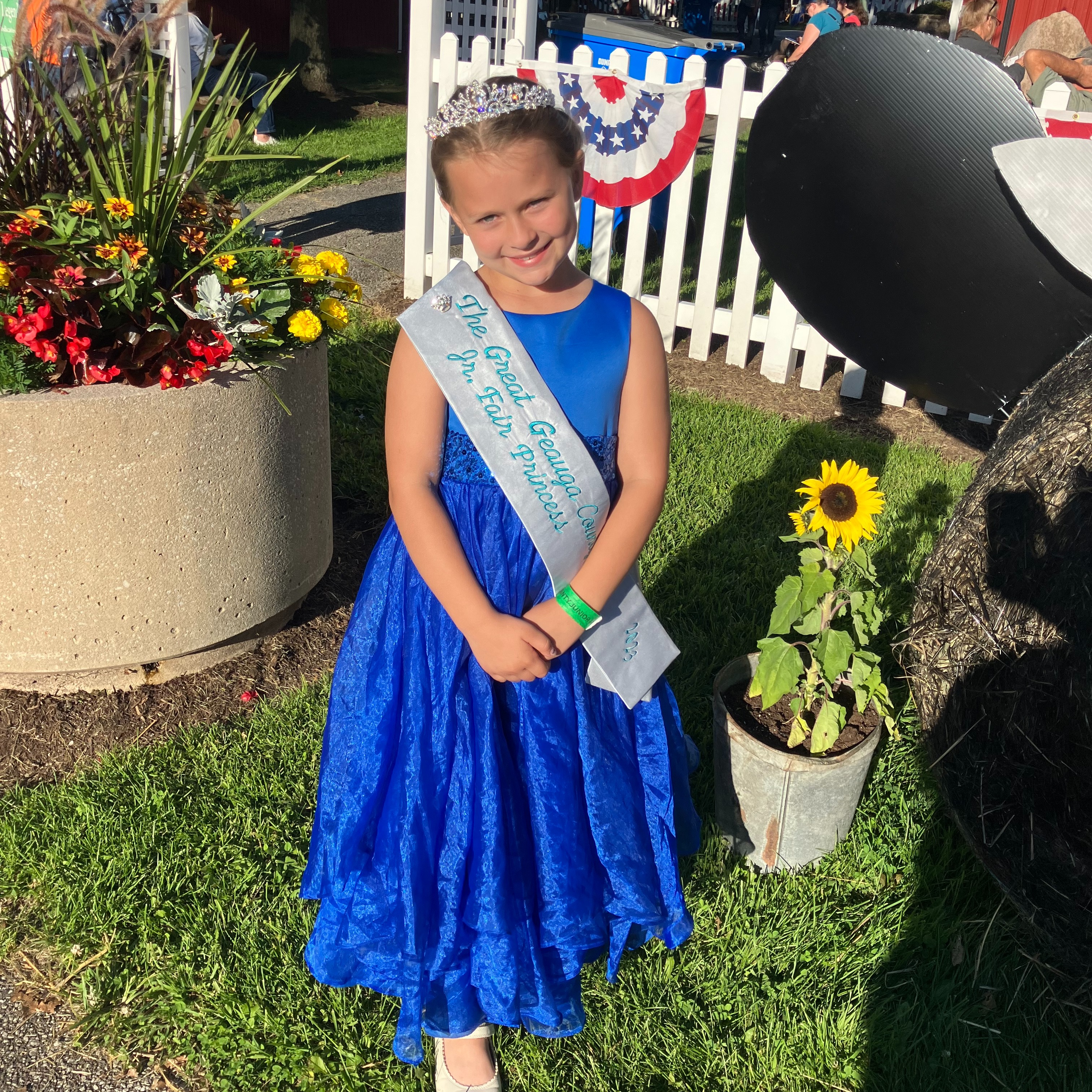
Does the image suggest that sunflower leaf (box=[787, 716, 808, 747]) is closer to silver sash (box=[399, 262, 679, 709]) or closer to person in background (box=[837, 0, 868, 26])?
silver sash (box=[399, 262, 679, 709])

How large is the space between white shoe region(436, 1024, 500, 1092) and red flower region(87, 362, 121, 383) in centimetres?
177

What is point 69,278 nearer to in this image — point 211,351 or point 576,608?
point 211,351

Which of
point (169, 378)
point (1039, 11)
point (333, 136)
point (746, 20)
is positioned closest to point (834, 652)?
point (169, 378)

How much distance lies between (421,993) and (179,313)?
192 cm

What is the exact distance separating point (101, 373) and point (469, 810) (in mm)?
1540

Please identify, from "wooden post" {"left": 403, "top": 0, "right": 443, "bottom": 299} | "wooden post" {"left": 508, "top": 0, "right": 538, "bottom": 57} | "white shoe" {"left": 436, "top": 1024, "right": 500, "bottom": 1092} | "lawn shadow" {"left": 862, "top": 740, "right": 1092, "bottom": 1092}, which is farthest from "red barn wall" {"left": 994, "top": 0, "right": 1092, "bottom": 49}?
"white shoe" {"left": 436, "top": 1024, "right": 500, "bottom": 1092}

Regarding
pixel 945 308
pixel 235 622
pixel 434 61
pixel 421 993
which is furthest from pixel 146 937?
pixel 434 61

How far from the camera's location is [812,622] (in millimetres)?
2443

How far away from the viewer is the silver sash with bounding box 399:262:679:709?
5.74 feet

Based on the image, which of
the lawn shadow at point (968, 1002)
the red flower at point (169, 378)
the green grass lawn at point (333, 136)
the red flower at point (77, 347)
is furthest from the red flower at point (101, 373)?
the green grass lawn at point (333, 136)

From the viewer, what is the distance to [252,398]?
9.29 feet

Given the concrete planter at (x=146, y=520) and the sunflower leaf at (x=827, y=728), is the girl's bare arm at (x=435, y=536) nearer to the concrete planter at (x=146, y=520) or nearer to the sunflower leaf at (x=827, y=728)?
the sunflower leaf at (x=827, y=728)

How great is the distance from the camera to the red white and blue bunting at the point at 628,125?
5.44 m

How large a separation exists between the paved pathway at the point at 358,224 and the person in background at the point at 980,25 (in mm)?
3802
